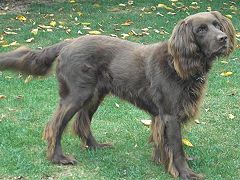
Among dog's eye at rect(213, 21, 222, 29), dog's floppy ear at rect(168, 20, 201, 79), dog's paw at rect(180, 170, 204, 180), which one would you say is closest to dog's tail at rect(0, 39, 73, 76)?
dog's floppy ear at rect(168, 20, 201, 79)

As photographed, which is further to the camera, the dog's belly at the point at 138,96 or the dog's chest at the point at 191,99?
the dog's belly at the point at 138,96

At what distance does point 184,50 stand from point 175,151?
1064 millimetres

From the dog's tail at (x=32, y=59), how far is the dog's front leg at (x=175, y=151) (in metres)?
1.45

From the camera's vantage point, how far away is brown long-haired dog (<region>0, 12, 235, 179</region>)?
17.1 ft

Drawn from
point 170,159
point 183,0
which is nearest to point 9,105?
point 170,159

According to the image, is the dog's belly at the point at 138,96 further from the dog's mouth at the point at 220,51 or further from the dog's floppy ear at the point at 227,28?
the dog's floppy ear at the point at 227,28

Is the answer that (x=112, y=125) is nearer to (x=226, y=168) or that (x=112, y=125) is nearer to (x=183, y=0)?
(x=226, y=168)

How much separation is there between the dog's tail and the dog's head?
1310mm

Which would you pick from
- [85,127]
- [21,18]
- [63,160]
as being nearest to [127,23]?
[21,18]

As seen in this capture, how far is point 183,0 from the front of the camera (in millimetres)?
15109

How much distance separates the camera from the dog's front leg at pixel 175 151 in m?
5.43

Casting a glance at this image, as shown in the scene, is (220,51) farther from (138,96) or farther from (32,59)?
(32,59)

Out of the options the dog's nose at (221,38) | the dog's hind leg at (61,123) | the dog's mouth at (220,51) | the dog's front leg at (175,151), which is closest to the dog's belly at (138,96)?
the dog's front leg at (175,151)

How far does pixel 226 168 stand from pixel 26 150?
2.27 metres
